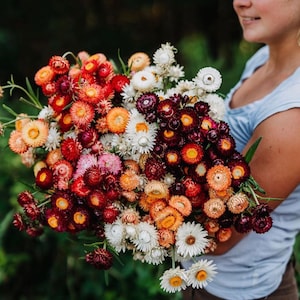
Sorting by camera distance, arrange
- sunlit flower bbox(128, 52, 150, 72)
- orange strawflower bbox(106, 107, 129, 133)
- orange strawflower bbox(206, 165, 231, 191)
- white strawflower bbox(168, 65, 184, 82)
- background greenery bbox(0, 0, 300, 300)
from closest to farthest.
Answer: orange strawflower bbox(206, 165, 231, 191) < orange strawflower bbox(106, 107, 129, 133) < white strawflower bbox(168, 65, 184, 82) < sunlit flower bbox(128, 52, 150, 72) < background greenery bbox(0, 0, 300, 300)

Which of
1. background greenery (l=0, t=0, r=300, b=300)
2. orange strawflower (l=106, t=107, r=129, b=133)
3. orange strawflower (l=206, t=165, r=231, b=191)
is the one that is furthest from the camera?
background greenery (l=0, t=0, r=300, b=300)

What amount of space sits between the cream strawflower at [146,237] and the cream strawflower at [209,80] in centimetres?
36

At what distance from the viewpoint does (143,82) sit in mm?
1480

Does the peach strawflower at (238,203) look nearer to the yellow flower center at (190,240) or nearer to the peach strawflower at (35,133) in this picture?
the yellow flower center at (190,240)

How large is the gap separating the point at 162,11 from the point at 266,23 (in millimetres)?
4308

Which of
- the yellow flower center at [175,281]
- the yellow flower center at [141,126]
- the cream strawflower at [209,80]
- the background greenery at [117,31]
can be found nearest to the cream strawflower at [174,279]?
the yellow flower center at [175,281]

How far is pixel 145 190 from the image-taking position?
139cm

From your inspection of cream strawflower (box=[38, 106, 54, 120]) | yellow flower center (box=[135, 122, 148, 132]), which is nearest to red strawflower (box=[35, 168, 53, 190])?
cream strawflower (box=[38, 106, 54, 120])

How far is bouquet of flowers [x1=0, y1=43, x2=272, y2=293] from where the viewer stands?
1382 mm

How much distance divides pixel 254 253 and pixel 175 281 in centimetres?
36

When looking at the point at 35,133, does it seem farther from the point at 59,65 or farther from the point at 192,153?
the point at 192,153

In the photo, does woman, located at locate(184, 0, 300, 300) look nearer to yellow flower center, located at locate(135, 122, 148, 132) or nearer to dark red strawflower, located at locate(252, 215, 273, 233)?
dark red strawflower, located at locate(252, 215, 273, 233)

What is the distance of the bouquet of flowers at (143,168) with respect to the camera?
138 cm

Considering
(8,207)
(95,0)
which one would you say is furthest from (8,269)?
(95,0)
